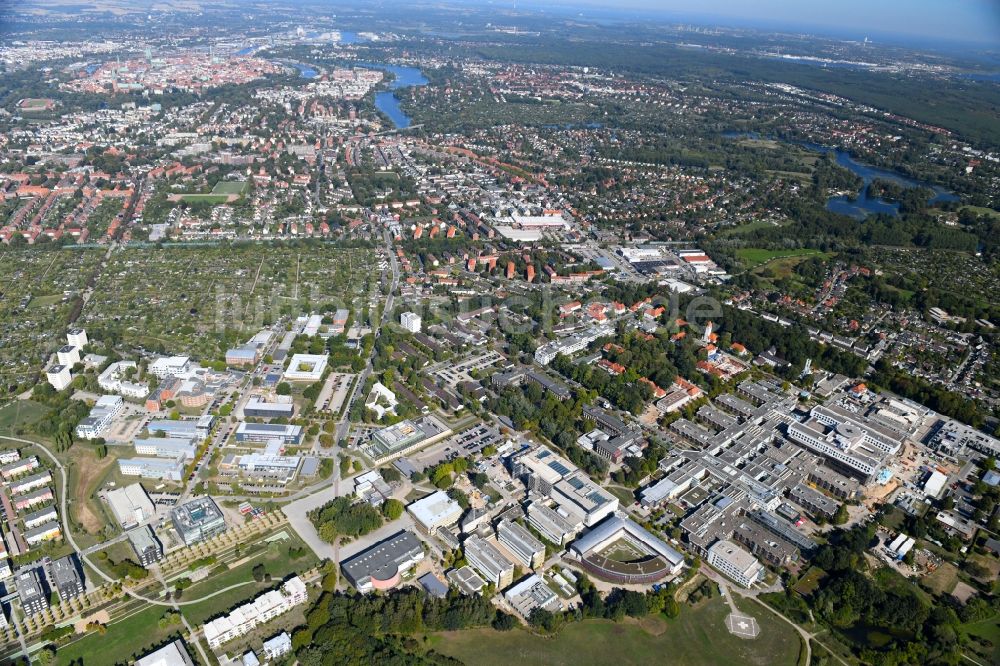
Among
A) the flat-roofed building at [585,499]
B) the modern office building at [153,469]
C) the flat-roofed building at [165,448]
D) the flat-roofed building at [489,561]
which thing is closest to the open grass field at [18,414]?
the flat-roofed building at [165,448]

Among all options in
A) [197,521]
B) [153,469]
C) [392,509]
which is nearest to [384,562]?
[392,509]

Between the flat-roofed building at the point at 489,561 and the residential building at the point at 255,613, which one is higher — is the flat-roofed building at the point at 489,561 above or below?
above

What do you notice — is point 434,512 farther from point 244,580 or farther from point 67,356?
point 67,356

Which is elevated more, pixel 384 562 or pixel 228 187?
pixel 384 562

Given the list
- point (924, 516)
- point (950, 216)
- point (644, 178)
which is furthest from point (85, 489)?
point (950, 216)

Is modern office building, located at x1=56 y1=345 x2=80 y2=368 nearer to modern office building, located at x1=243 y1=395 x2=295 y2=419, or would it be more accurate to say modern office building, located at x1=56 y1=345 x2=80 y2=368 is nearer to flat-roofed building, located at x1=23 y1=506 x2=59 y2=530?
modern office building, located at x1=243 y1=395 x2=295 y2=419

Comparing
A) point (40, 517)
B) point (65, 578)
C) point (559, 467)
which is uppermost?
point (559, 467)

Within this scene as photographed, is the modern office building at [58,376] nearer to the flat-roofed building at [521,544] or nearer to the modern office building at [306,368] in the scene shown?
the modern office building at [306,368]
